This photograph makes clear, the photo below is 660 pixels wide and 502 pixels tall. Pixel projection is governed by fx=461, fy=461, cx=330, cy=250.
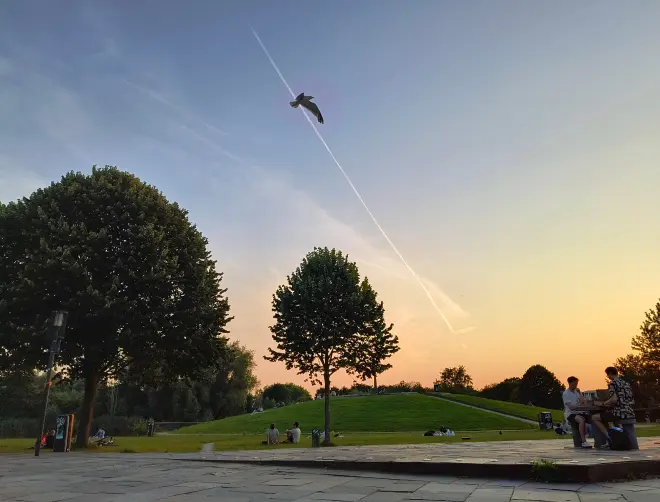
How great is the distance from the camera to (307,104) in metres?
16.0

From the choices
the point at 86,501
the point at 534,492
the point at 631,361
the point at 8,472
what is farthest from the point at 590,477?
the point at 631,361

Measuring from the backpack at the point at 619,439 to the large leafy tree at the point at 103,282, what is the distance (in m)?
23.6

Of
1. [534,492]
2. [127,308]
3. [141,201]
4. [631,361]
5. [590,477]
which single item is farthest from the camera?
[631,361]

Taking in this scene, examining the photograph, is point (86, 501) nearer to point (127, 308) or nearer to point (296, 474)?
point (296, 474)

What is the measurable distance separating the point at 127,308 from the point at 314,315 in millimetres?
12783

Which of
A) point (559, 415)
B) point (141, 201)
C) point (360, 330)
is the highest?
point (141, 201)

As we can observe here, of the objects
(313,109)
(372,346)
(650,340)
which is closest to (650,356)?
(650,340)

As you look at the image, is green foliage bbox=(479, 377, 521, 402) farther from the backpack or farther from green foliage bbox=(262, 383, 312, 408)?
the backpack

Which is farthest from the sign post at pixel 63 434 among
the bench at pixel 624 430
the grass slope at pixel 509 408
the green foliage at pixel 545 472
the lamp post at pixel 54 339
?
the grass slope at pixel 509 408

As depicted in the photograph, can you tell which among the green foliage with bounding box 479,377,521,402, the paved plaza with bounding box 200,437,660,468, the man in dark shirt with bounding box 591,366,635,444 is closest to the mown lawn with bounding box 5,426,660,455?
the paved plaza with bounding box 200,437,660,468

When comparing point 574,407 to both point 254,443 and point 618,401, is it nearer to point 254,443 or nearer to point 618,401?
point 618,401

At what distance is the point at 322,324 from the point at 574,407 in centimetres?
2139

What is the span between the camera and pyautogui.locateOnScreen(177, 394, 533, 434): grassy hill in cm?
5219

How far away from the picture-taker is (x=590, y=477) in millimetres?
8203
